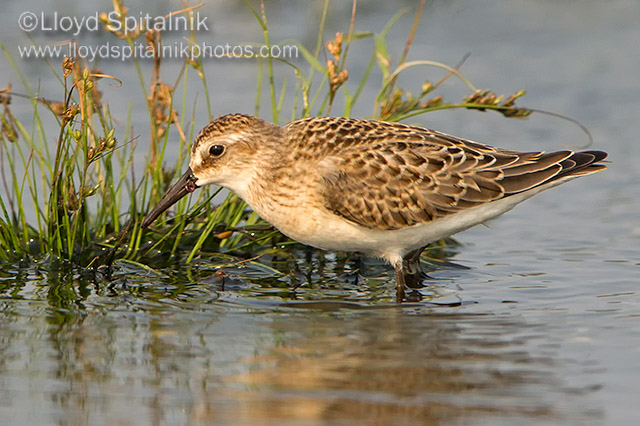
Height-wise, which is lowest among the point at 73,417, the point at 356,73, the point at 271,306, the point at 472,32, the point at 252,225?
the point at 73,417

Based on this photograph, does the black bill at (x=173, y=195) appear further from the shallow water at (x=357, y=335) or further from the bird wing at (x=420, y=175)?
the bird wing at (x=420, y=175)

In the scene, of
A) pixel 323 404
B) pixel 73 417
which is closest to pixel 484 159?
pixel 323 404

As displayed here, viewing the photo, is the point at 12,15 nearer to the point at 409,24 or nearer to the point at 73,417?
the point at 409,24

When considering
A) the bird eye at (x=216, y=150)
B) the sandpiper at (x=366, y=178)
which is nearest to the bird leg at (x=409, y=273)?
the sandpiper at (x=366, y=178)

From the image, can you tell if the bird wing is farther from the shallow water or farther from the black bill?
the black bill

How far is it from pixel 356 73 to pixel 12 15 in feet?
18.1

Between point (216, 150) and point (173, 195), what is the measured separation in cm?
52

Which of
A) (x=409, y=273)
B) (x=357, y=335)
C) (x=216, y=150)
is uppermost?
(x=216, y=150)

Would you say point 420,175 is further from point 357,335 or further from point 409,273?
point 357,335

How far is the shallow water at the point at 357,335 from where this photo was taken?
18.0 feet

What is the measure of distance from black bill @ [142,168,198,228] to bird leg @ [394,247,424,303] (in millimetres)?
1848

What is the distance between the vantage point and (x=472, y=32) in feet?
51.3

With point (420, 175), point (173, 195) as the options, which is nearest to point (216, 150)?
point (173, 195)

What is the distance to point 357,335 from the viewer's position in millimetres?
6809
